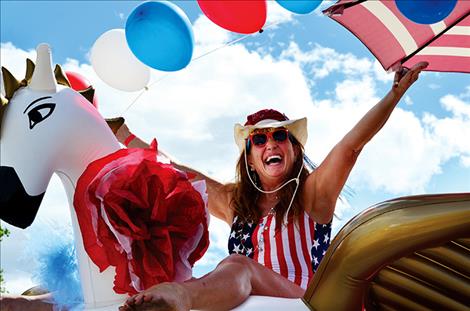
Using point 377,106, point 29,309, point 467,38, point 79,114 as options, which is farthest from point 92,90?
point 467,38

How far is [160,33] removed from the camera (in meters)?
2.42

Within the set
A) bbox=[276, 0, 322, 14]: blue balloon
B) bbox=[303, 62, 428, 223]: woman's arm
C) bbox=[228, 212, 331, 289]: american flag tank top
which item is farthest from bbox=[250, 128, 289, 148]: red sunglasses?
bbox=[276, 0, 322, 14]: blue balloon

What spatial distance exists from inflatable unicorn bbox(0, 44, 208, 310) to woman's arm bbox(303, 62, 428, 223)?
A: 3.09ft

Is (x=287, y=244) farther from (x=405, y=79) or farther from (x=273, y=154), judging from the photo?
(x=405, y=79)

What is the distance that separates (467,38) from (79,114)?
87.8 inches

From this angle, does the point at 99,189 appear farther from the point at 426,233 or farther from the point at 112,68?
the point at 112,68

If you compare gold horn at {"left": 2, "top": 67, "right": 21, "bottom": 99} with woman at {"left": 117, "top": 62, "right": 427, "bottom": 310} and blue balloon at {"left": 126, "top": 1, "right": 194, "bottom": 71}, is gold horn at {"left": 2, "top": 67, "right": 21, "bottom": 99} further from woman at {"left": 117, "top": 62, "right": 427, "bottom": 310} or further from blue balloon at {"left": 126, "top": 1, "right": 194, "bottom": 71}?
woman at {"left": 117, "top": 62, "right": 427, "bottom": 310}

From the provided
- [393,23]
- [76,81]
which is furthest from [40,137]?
[393,23]

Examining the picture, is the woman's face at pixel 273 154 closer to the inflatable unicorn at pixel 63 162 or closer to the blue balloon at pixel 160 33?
the blue balloon at pixel 160 33

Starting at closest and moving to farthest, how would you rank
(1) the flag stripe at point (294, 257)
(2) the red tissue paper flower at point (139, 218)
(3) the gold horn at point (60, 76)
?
1. (2) the red tissue paper flower at point (139, 218)
2. (3) the gold horn at point (60, 76)
3. (1) the flag stripe at point (294, 257)

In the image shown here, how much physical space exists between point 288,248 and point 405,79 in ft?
3.02

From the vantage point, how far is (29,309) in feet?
6.23

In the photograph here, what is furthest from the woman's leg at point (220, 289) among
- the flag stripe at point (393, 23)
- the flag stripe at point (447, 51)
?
the flag stripe at point (447, 51)

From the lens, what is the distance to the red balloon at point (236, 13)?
2.31 m
